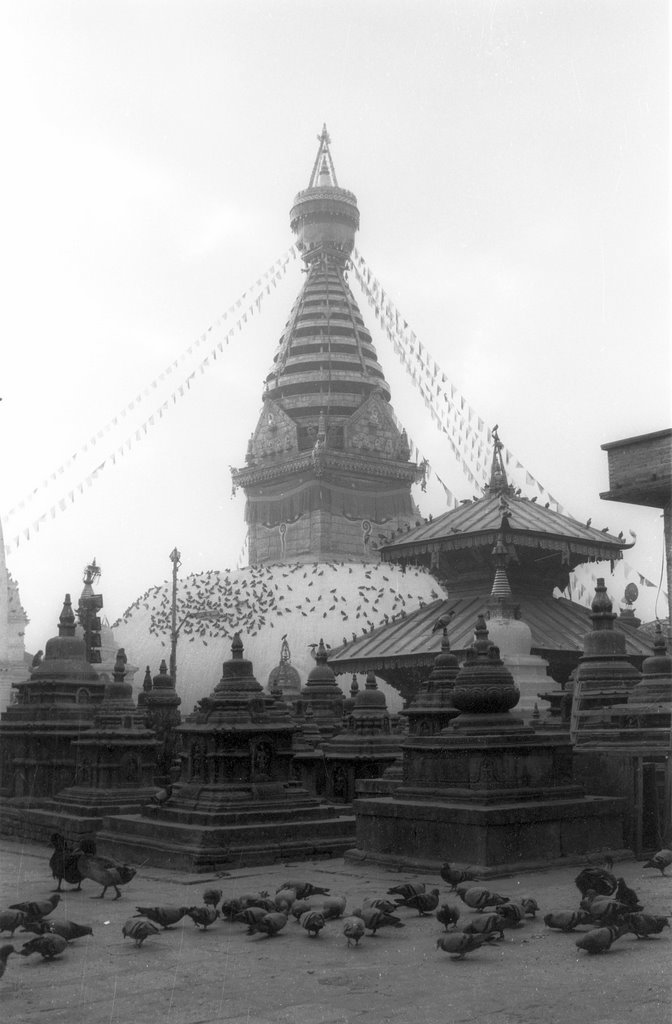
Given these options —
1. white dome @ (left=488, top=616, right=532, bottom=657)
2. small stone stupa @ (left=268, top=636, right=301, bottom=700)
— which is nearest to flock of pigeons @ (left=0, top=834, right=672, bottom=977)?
white dome @ (left=488, top=616, right=532, bottom=657)

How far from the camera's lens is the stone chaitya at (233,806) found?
43.9 ft

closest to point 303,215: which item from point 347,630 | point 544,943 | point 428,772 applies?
point 347,630

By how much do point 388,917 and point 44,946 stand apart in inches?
103

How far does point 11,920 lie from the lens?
8648 millimetres

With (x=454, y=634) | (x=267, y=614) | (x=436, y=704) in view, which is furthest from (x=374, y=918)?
(x=267, y=614)

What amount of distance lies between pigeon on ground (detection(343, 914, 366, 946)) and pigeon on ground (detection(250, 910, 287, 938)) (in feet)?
1.79

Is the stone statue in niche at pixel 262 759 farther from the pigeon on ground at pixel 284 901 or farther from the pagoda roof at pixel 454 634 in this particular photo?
the pagoda roof at pixel 454 634

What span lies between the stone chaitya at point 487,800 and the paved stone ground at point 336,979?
1.82m

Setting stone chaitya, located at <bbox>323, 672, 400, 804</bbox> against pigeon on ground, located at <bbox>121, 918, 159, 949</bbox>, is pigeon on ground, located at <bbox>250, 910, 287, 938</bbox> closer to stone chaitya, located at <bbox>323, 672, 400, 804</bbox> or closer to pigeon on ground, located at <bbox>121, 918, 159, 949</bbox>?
pigeon on ground, located at <bbox>121, 918, 159, 949</bbox>

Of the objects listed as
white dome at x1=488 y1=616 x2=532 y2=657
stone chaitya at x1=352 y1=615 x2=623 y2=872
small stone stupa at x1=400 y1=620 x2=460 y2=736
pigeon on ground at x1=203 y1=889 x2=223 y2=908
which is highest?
white dome at x1=488 y1=616 x2=532 y2=657

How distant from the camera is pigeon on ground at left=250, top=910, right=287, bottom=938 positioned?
869 cm

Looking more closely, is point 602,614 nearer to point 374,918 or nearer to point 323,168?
point 374,918

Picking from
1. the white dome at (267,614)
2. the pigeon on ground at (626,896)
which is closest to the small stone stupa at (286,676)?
the white dome at (267,614)

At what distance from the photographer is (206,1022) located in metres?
6.50
